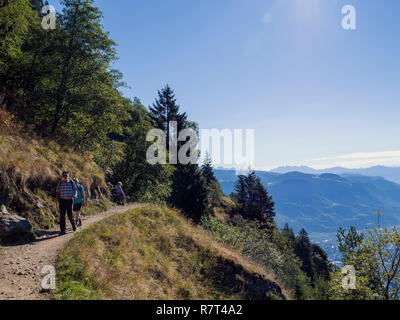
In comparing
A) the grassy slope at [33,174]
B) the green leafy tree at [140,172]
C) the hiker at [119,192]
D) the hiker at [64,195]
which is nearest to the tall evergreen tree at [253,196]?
the green leafy tree at [140,172]

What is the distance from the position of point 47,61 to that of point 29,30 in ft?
9.07

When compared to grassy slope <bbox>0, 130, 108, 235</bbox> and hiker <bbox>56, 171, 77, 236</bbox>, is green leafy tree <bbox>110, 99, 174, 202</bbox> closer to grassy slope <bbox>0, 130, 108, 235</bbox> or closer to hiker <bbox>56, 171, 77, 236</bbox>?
grassy slope <bbox>0, 130, 108, 235</bbox>

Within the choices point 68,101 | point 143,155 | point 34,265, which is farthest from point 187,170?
point 34,265

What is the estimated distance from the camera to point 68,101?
16.3 m

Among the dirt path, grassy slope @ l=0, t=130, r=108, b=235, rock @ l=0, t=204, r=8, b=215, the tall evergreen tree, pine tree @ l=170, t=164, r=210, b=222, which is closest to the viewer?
the dirt path

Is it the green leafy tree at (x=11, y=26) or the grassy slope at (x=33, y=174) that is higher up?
the green leafy tree at (x=11, y=26)

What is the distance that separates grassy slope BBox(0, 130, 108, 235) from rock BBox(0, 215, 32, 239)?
2.37ft

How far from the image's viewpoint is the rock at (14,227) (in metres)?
7.40

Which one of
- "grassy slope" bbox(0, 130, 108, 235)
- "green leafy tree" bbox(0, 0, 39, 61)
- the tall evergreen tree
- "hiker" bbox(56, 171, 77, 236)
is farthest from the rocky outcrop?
the tall evergreen tree

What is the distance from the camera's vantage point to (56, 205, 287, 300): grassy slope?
641 cm

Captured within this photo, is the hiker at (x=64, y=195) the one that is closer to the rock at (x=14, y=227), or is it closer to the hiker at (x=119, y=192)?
the rock at (x=14, y=227)

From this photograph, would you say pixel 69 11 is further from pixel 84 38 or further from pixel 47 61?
pixel 47 61

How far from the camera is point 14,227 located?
7.68m

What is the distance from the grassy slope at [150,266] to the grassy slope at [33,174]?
2.39 metres
